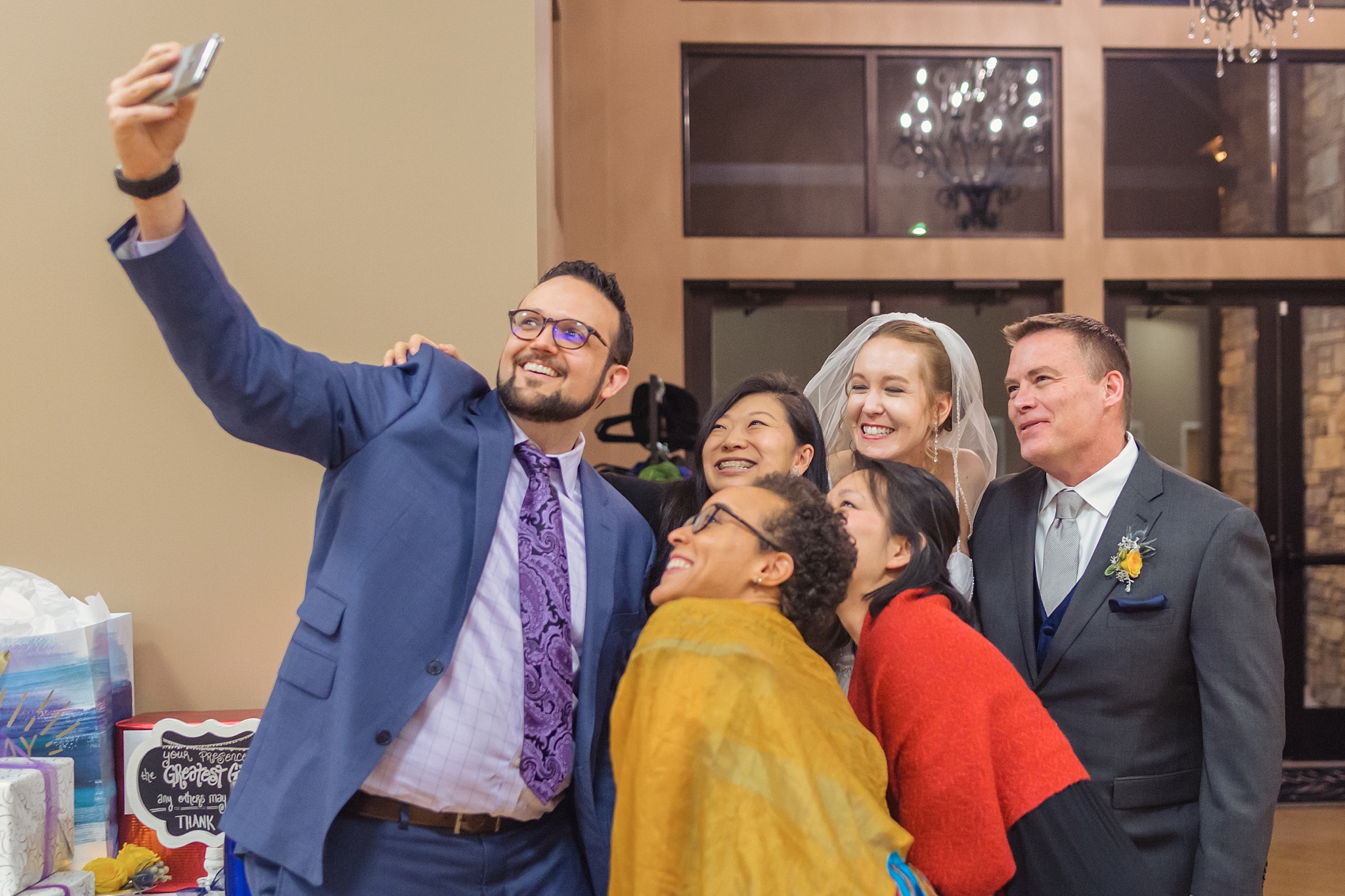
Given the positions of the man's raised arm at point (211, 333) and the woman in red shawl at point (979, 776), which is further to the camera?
the woman in red shawl at point (979, 776)

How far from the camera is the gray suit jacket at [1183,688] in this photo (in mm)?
1814

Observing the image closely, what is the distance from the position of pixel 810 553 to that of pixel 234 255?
5.81ft

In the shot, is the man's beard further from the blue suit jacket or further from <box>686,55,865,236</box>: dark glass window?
<box>686,55,865,236</box>: dark glass window

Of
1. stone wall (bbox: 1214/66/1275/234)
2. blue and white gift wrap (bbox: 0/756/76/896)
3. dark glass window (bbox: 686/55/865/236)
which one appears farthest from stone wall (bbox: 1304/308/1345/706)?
blue and white gift wrap (bbox: 0/756/76/896)

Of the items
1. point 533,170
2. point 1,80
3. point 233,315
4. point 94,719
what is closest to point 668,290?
point 533,170

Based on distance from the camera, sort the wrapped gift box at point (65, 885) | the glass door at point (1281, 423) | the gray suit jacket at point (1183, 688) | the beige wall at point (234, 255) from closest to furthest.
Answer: the gray suit jacket at point (1183, 688)
the wrapped gift box at point (65, 885)
the beige wall at point (234, 255)
the glass door at point (1281, 423)

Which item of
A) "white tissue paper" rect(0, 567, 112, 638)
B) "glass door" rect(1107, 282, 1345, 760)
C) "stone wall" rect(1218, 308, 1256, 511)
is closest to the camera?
"white tissue paper" rect(0, 567, 112, 638)

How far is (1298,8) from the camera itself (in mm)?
5848

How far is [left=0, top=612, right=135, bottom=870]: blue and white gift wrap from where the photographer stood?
6.70ft

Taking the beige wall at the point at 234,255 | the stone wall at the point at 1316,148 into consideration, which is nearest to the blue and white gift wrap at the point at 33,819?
the beige wall at the point at 234,255

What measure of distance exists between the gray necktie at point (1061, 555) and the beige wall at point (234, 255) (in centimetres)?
140

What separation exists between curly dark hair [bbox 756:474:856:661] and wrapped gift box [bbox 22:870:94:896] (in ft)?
5.38

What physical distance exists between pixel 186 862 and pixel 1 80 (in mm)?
1887

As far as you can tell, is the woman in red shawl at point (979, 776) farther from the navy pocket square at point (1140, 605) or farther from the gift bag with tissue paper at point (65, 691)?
the gift bag with tissue paper at point (65, 691)
